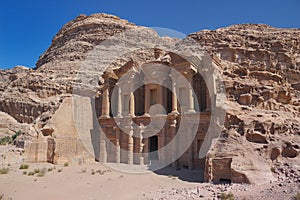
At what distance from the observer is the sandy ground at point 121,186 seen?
12.0 metres

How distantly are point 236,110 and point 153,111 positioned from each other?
8820 mm

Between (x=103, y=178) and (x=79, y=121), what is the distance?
9.56 metres

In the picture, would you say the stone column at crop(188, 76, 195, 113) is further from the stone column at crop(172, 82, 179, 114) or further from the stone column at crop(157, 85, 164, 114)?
the stone column at crop(157, 85, 164, 114)

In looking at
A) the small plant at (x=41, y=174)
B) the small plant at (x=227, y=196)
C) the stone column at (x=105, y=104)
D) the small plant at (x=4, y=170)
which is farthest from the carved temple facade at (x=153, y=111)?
the small plant at (x=4, y=170)

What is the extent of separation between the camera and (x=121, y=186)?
15.6 m

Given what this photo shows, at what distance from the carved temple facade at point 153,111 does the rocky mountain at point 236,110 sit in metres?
2.78

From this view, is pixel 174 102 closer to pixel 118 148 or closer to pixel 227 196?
pixel 118 148

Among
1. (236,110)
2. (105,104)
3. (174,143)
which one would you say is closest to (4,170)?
(105,104)

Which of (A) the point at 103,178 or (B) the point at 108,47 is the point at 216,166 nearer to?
(A) the point at 103,178

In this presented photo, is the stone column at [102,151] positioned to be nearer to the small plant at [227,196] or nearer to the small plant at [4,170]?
the small plant at [4,170]

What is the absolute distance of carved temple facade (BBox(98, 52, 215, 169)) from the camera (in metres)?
21.3

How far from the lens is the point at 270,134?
15547 millimetres

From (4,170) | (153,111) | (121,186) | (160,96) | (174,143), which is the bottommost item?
(121,186)

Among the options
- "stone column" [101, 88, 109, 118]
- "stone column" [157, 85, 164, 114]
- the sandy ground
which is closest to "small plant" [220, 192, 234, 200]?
the sandy ground
